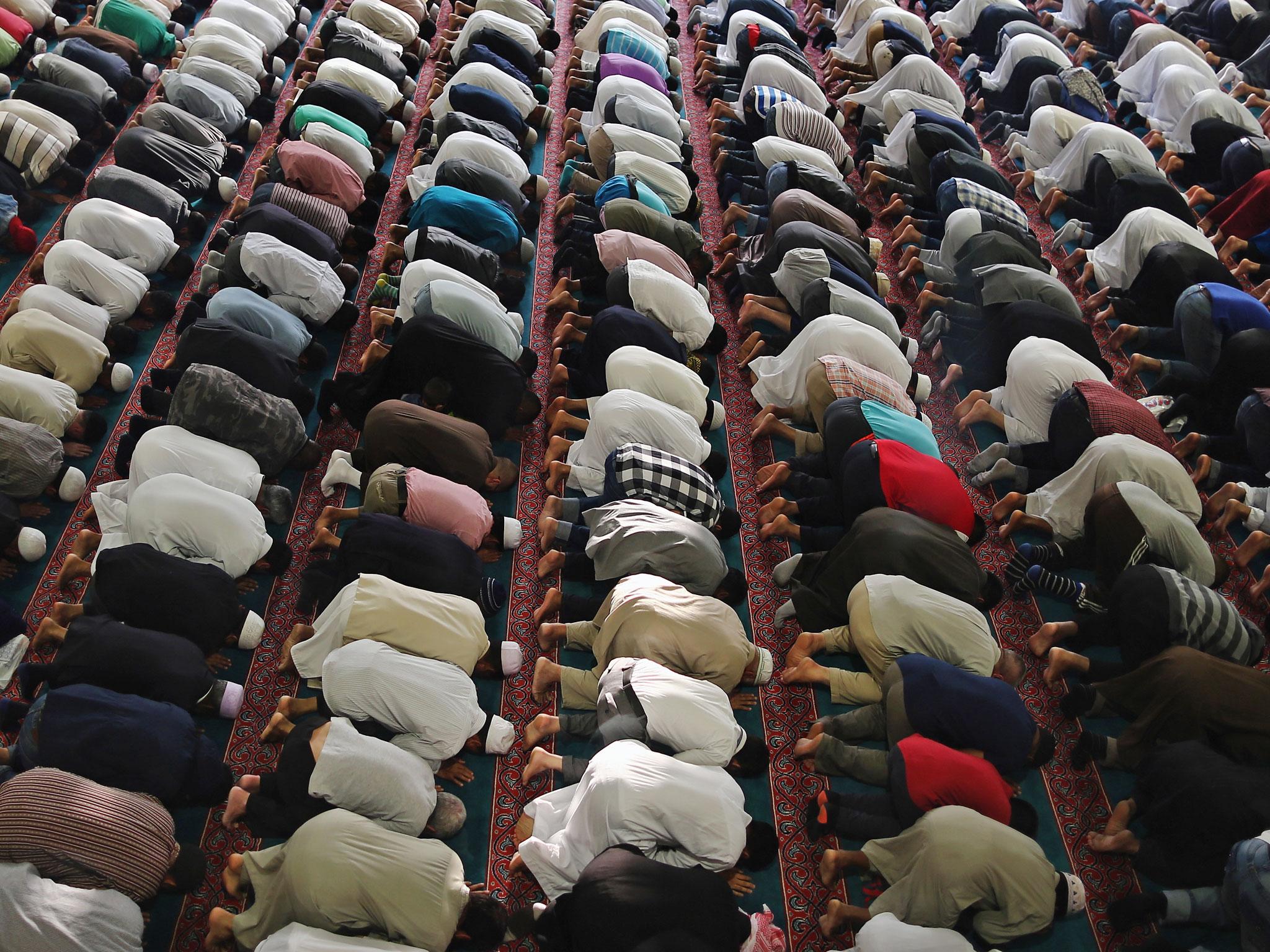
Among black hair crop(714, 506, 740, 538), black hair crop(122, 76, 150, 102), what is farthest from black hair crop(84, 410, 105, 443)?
black hair crop(122, 76, 150, 102)

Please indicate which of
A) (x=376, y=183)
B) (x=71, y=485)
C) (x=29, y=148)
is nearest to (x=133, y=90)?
(x=29, y=148)

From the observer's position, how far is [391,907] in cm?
262

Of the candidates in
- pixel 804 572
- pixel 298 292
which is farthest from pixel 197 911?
pixel 298 292

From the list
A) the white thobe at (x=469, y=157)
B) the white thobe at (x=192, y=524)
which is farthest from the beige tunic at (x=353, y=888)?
the white thobe at (x=469, y=157)

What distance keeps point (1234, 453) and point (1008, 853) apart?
2395 millimetres

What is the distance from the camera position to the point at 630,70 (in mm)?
6023

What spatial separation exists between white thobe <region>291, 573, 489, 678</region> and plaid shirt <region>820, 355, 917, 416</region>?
1694 millimetres

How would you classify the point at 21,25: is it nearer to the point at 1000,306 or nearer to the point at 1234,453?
the point at 1000,306

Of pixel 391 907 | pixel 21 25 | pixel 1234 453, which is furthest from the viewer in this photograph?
pixel 21 25

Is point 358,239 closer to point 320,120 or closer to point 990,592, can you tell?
point 320,120

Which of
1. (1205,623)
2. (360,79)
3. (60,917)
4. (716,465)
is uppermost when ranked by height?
(1205,623)

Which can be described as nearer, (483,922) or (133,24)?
(483,922)

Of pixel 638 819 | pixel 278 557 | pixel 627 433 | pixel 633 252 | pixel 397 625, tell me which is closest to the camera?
pixel 638 819

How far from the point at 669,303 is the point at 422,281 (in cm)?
102
